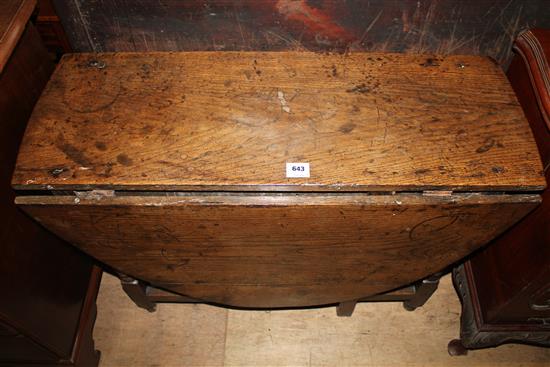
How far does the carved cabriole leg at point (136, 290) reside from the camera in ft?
4.78

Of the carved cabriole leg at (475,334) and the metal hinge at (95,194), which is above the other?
the metal hinge at (95,194)

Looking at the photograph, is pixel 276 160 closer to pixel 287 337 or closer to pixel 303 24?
pixel 303 24

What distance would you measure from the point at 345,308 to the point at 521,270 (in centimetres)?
62

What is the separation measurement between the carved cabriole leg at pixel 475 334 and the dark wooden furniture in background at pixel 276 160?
14.4 inches

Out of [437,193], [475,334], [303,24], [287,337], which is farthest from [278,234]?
[475,334]

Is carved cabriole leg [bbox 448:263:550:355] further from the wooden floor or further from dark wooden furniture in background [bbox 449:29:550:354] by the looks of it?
the wooden floor

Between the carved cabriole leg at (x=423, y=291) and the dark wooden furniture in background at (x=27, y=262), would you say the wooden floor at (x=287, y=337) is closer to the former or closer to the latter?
the carved cabriole leg at (x=423, y=291)

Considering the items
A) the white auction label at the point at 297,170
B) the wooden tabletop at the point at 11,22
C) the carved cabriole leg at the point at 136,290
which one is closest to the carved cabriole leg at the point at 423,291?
the white auction label at the point at 297,170

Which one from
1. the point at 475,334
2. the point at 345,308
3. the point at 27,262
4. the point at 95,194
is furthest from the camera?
the point at 345,308

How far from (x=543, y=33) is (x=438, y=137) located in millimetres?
441

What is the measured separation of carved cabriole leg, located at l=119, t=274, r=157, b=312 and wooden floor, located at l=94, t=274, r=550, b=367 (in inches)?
3.6

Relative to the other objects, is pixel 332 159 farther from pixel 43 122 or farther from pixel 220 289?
pixel 43 122

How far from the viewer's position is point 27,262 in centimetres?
120

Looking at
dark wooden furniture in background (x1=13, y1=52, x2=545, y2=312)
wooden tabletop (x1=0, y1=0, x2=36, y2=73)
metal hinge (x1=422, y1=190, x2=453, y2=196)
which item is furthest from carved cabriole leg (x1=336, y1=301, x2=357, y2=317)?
wooden tabletop (x1=0, y1=0, x2=36, y2=73)
